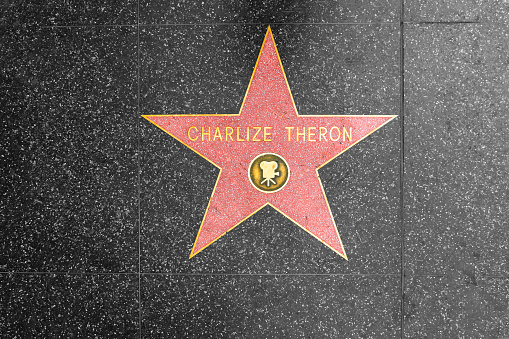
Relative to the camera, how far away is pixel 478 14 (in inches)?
61.2

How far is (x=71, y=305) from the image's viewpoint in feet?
5.22

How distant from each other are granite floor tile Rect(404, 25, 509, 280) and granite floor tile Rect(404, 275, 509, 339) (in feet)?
0.23

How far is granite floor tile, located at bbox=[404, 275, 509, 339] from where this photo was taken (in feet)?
5.07

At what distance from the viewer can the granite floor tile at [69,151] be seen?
159 cm

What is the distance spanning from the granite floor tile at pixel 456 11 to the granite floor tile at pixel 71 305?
1.82 meters

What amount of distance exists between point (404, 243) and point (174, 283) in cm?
110

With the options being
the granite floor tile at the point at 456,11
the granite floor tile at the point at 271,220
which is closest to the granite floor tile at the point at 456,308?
the granite floor tile at the point at 271,220

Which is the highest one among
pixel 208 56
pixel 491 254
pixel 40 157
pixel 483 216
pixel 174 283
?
pixel 208 56

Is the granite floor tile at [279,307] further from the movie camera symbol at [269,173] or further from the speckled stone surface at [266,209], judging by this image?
the movie camera symbol at [269,173]

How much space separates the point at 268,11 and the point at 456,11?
88 centimetres

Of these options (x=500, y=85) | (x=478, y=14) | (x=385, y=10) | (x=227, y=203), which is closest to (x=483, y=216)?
(x=500, y=85)

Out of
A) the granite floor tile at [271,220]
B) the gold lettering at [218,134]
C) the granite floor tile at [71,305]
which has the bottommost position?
the granite floor tile at [71,305]

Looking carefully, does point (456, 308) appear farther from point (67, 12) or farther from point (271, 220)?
point (67, 12)

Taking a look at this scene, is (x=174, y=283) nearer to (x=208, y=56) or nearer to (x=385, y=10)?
(x=208, y=56)
